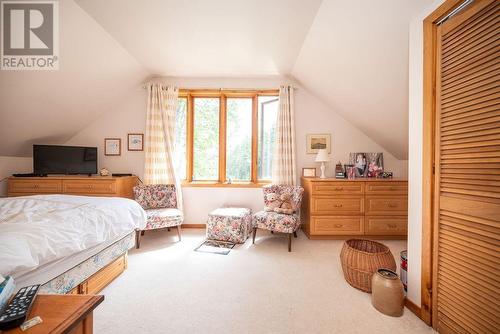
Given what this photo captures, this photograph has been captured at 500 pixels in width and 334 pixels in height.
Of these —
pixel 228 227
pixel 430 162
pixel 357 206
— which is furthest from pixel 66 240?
pixel 357 206

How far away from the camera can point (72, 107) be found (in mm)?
3270

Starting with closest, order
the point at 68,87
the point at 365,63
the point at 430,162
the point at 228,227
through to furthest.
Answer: the point at 430,162 → the point at 365,63 → the point at 68,87 → the point at 228,227

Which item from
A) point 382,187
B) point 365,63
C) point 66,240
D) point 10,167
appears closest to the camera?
point 66,240

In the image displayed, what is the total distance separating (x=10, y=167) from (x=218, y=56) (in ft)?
12.2

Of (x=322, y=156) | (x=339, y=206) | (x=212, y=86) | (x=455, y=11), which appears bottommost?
(x=339, y=206)

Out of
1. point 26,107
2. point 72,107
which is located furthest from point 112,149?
point 26,107

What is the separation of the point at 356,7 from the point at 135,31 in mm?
2415

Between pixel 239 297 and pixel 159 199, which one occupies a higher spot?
pixel 159 199

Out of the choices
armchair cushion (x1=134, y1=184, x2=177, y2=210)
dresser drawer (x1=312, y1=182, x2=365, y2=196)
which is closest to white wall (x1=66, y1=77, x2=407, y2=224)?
armchair cushion (x1=134, y1=184, x2=177, y2=210)

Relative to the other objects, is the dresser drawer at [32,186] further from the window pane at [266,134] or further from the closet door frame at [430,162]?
the closet door frame at [430,162]

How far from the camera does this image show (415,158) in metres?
1.69

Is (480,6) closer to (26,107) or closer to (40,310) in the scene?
(40,310)

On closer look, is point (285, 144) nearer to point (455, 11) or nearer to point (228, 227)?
point (228, 227)

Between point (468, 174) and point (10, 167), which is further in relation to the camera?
point (10, 167)
